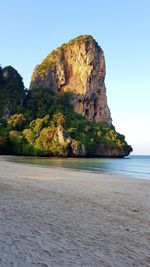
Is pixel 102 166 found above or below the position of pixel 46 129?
below

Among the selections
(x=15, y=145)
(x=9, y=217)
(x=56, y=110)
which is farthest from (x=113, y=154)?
(x=9, y=217)

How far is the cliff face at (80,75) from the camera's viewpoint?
495 feet

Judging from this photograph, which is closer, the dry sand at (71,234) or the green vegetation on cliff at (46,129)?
the dry sand at (71,234)

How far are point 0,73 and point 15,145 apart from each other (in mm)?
39319

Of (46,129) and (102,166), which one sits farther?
(46,129)

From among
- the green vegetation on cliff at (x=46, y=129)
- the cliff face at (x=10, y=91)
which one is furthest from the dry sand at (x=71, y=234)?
the cliff face at (x=10, y=91)

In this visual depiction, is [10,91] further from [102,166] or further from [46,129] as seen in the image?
[102,166]

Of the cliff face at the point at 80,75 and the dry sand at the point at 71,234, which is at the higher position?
the cliff face at the point at 80,75

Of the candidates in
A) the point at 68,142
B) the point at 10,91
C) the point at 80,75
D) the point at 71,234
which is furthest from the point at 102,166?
the point at 80,75

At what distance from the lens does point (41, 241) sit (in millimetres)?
5004

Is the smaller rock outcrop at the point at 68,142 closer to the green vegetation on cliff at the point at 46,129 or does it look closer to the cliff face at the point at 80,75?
the green vegetation on cliff at the point at 46,129

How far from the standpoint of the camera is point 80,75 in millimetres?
153875

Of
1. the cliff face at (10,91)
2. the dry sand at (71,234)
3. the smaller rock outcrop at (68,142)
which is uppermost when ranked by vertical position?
the cliff face at (10,91)

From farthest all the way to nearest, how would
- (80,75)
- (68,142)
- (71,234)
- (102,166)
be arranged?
(80,75)
(68,142)
(102,166)
(71,234)
